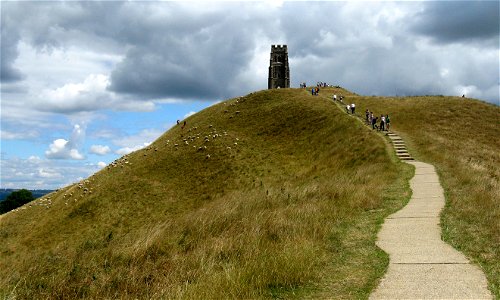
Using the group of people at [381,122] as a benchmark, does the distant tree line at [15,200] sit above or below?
below

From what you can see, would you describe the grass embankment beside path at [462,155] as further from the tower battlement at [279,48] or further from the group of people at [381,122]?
the tower battlement at [279,48]

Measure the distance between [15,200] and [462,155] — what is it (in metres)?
94.3

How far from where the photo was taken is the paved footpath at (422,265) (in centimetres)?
580

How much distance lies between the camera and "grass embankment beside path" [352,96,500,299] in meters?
8.58

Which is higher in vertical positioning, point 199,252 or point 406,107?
point 406,107

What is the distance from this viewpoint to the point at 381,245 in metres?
8.55

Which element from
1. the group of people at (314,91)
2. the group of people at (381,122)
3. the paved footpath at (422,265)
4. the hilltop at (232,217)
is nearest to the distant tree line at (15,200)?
the hilltop at (232,217)

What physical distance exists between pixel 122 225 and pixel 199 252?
28.0 meters

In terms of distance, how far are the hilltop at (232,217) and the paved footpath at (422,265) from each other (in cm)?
28

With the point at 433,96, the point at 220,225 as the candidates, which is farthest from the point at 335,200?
the point at 433,96

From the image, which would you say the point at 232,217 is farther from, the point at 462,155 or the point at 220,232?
the point at 462,155

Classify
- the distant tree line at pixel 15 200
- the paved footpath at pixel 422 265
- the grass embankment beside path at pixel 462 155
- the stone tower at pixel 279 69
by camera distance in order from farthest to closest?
the stone tower at pixel 279 69
the distant tree line at pixel 15 200
the grass embankment beside path at pixel 462 155
the paved footpath at pixel 422 265

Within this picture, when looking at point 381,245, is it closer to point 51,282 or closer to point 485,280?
point 485,280

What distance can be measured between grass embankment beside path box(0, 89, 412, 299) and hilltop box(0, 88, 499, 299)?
0.13ft
